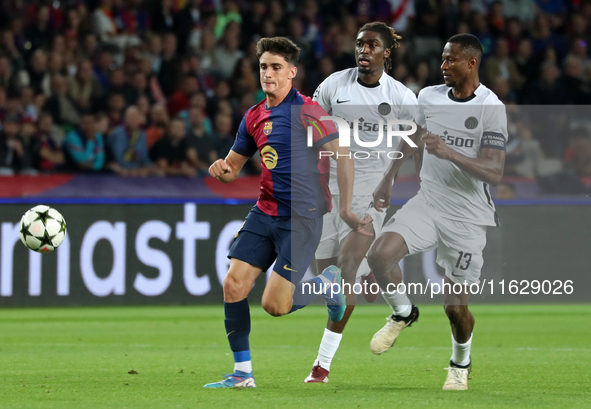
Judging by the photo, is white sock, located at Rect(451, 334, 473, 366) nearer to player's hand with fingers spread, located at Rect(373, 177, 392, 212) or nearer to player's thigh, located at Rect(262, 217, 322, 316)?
player's thigh, located at Rect(262, 217, 322, 316)

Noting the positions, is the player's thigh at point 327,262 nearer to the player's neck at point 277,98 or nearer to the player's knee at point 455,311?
the player's knee at point 455,311

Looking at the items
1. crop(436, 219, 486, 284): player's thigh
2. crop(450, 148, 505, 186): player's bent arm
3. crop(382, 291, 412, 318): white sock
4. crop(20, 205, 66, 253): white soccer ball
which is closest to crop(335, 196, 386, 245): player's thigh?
crop(382, 291, 412, 318): white sock

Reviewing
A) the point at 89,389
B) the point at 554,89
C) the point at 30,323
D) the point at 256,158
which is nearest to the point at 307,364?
the point at 89,389

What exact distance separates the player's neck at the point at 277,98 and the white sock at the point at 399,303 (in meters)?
1.71

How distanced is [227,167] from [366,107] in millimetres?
1394

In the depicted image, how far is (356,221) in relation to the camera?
637cm

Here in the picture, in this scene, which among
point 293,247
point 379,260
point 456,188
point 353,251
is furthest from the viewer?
point 353,251

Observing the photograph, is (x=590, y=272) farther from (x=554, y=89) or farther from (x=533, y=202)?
(x=554, y=89)

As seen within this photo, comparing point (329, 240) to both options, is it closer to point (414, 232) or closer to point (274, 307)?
point (414, 232)

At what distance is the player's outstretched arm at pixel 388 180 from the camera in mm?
6555

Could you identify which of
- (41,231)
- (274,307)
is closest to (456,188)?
(274,307)

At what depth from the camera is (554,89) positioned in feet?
47.8

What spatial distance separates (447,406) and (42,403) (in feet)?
7.36

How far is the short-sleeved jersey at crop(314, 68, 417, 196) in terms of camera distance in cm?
663
